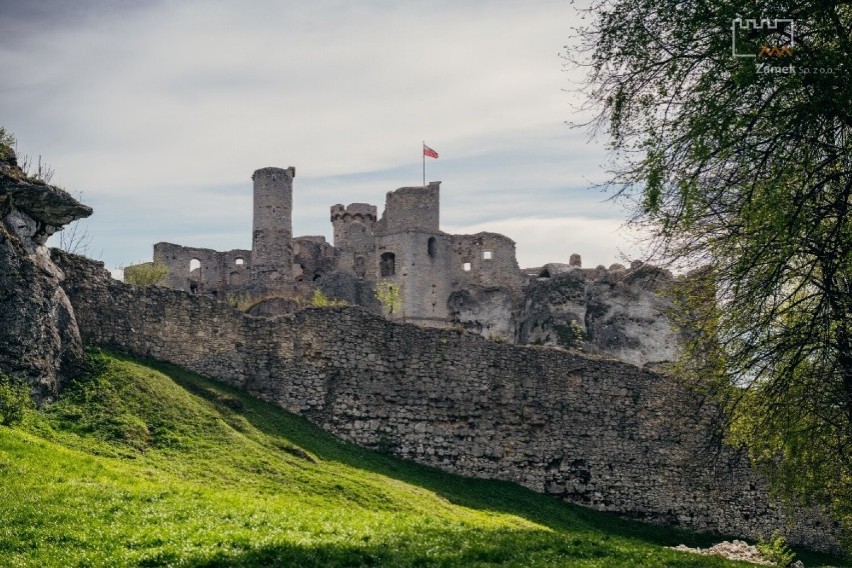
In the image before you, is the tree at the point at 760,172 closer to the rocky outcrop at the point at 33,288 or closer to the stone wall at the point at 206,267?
the rocky outcrop at the point at 33,288

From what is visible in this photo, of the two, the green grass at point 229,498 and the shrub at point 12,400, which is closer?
the green grass at point 229,498

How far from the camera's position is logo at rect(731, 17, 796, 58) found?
15734 mm

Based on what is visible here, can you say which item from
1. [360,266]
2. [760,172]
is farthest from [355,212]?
[760,172]

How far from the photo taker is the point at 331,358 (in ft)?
103

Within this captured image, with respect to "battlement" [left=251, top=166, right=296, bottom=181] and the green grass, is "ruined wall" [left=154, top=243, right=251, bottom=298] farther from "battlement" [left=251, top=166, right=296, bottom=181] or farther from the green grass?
the green grass

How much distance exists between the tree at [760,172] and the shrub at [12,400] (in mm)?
13480

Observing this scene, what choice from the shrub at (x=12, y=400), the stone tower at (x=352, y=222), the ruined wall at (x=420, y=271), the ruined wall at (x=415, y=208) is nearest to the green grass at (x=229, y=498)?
the shrub at (x=12, y=400)

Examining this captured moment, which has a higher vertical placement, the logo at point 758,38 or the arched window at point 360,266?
the arched window at point 360,266

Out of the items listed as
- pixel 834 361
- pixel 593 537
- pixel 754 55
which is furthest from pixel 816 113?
pixel 593 537

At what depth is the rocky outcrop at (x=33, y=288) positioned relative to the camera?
24.2 meters

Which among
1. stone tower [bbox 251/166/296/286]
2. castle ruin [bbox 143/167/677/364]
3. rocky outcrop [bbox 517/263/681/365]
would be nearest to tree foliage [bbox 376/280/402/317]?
castle ruin [bbox 143/167/677/364]

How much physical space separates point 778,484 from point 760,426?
3603 millimetres

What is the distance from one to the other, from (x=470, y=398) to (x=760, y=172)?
1767 cm

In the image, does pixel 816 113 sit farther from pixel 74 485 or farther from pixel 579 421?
pixel 579 421
